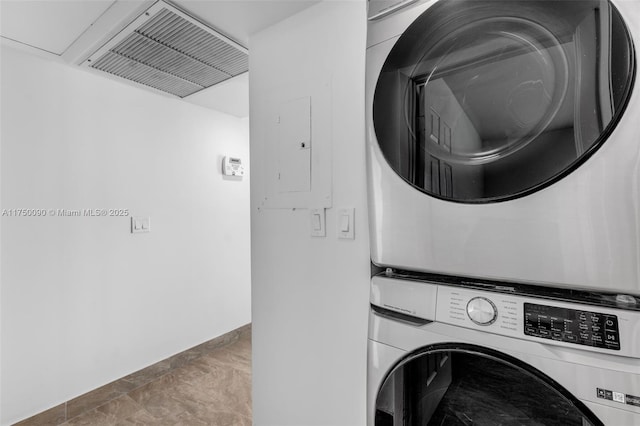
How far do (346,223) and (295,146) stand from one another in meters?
0.43

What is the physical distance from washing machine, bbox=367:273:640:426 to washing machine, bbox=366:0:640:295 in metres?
0.06

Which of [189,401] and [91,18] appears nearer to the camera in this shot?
[91,18]

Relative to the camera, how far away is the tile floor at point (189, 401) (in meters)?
1.89

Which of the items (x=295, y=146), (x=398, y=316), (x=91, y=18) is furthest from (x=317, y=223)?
(x=91, y=18)

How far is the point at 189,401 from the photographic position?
6.80 ft

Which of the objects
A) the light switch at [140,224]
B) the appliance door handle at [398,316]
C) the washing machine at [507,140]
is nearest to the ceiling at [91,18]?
the washing machine at [507,140]

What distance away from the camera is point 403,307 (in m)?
0.81

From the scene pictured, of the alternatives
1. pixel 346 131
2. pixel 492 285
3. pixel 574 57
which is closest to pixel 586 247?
pixel 492 285

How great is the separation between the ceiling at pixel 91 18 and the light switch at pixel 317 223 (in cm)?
89

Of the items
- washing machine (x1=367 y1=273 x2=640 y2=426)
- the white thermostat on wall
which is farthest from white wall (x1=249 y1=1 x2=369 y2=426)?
the white thermostat on wall

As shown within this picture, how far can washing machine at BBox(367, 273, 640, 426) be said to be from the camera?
57 centimetres

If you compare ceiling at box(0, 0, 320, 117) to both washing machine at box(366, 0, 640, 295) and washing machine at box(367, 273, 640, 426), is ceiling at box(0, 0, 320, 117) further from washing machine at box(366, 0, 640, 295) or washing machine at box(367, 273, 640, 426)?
washing machine at box(367, 273, 640, 426)

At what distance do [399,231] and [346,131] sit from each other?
0.57m

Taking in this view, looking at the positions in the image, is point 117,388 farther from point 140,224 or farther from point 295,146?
point 295,146
